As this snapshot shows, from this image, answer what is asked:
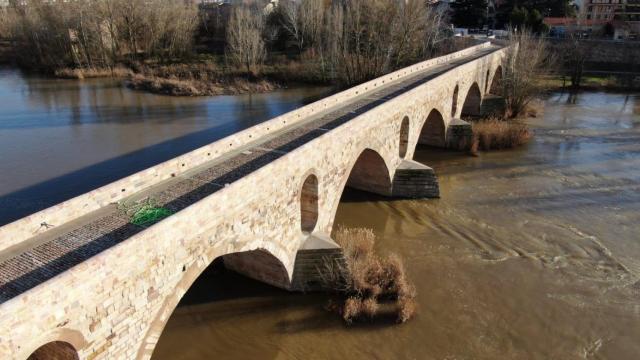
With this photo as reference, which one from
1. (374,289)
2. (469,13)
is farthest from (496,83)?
(374,289)

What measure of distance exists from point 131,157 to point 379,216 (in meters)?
8.26

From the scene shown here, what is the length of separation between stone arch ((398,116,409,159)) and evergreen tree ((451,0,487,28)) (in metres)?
33.2

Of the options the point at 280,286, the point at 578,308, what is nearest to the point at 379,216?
the point at 280,286

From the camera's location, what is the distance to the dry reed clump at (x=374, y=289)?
900cm

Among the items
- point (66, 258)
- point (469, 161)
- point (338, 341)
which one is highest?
point (66, 258)

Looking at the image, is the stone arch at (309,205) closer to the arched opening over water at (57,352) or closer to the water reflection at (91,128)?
the arched opening over water at (57,352)

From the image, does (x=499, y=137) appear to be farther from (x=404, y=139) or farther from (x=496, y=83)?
(x=496, y=83)

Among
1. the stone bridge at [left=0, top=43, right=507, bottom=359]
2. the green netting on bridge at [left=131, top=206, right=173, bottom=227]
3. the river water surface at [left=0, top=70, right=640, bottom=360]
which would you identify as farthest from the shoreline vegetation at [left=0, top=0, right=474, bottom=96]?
the green netting on bridge at [left=131, top=206, right=173, bottom=227]

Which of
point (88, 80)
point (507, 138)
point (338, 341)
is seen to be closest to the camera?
point (338, 341)

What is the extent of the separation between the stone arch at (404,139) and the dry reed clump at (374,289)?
5.11m

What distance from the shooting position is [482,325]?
9.00m

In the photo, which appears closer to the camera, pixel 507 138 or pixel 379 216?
pixel 379 216

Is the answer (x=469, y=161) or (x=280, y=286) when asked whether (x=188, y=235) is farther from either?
(x=469, y=161)

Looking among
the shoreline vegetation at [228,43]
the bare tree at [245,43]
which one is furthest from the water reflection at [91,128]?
the bare tree at [245,43]
